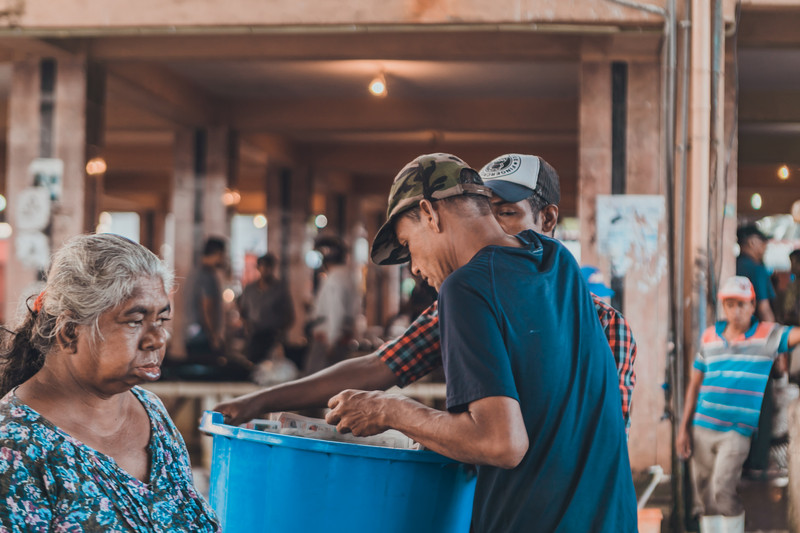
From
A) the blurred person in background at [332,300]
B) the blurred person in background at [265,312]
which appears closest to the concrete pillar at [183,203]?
the blurred person in background at [265,312]

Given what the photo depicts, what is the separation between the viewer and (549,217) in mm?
3000

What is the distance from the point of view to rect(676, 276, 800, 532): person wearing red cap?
233 inches

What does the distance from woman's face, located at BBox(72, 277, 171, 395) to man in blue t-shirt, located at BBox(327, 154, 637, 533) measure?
435 millimetres

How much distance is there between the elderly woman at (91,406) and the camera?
1856 mm

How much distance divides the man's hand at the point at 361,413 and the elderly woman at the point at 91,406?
15.5 inches

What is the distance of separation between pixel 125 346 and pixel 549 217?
1465 mm

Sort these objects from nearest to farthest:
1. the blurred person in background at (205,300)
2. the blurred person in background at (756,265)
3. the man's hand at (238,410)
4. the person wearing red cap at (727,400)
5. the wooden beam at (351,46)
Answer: the man's hand at (238,410)
the person wearing red cap at (727,400)
the blurred person in background at (756,265)
the wooden beam at (351,46)
the blurred person in background at (205,300)

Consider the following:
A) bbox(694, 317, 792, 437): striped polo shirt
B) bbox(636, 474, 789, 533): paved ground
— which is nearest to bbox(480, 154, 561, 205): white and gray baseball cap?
bbox(694, 317, 792, 437): striped polo shirt

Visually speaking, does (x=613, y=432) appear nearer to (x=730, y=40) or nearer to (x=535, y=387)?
(x=535, y=387)

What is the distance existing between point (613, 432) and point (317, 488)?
26.7 inches

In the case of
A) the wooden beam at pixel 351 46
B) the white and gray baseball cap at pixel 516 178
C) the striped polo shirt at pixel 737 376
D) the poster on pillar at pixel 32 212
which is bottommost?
the striped polo shirt at pixel 737 376

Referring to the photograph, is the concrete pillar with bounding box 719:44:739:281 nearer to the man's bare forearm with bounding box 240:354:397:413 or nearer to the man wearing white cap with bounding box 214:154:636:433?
the man wearing white cap with bounding box 214:154:636:433

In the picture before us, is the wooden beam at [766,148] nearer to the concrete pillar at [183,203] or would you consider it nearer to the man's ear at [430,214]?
the concrete pillar at [183,203]

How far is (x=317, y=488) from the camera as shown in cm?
217
